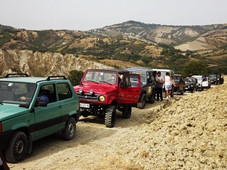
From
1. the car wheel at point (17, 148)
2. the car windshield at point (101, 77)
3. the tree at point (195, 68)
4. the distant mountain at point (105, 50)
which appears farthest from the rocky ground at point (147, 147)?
the tree at point (195, 68)

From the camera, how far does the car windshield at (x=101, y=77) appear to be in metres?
10.1

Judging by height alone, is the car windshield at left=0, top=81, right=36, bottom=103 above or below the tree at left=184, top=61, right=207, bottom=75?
above

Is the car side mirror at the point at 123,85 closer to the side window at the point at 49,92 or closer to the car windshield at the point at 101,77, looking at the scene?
the car windshield at the point at 101,77

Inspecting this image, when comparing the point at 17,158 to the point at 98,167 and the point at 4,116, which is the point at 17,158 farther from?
the point at 98,167

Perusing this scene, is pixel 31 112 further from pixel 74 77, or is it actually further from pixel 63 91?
pixel 74 77

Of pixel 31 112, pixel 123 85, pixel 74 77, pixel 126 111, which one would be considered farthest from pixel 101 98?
pixel 74 77

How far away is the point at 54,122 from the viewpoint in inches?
260

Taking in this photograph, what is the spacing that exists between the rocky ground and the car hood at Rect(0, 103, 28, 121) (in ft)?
3.25

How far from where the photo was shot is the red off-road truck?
9.09 meters

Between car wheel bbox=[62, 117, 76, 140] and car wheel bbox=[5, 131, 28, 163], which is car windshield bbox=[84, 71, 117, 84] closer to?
car wheel bbox=[62, 117, 76, 140]

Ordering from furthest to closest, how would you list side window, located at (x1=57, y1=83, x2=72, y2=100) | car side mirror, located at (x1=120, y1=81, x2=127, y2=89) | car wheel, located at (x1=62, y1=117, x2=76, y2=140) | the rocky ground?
car side mirror, located at (x1=120, y1=81, x2=127, y2=89) → car wheel, located at (x1=62, y1=117, x2=76, y2=140) → side window, located at (x1=57, y1=83, x2=72, y2=100) → the rocky ground

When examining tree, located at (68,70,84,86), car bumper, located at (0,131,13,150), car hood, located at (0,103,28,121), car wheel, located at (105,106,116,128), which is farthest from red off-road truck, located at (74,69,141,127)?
tree, located at (68,70,84,86)

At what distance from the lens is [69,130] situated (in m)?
7.41

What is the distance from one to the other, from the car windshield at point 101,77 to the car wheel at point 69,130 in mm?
2862
